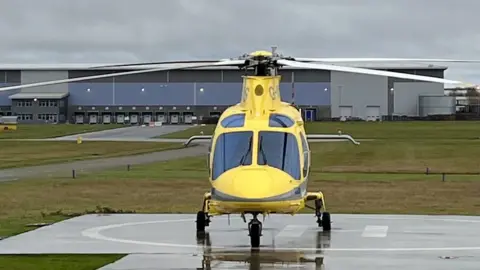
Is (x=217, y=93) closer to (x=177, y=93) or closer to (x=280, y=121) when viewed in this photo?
(x=177, y=93)

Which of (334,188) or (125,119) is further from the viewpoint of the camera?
(125,119)

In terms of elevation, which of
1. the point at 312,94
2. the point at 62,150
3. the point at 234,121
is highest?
the point at 312,94

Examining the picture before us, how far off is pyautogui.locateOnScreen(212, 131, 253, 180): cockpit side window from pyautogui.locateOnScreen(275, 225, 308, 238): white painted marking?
8.21 feet

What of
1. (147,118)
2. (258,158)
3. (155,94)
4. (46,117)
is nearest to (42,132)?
(155,94)

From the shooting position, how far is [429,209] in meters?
A: 29.2

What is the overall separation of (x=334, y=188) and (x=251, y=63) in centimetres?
1988

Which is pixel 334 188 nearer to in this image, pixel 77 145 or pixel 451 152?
pixel 451 152

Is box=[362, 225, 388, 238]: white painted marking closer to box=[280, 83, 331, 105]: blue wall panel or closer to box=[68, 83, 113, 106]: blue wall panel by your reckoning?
box=[280, 83, 331, 105]: blue wall panel

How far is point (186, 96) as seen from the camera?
157 metres

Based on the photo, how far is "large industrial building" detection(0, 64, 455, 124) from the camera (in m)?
154

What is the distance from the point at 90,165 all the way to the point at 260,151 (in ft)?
130

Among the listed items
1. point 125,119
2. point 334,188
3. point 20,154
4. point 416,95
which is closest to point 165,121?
point 125,119

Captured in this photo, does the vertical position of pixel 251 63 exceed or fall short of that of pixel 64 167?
it exceeds it

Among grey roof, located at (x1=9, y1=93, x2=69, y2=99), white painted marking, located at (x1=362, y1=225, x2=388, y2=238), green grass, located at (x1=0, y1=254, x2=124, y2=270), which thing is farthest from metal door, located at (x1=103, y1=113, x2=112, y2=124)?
green grass, located at (x1=0, y1=254, x2=124, y2=270)
